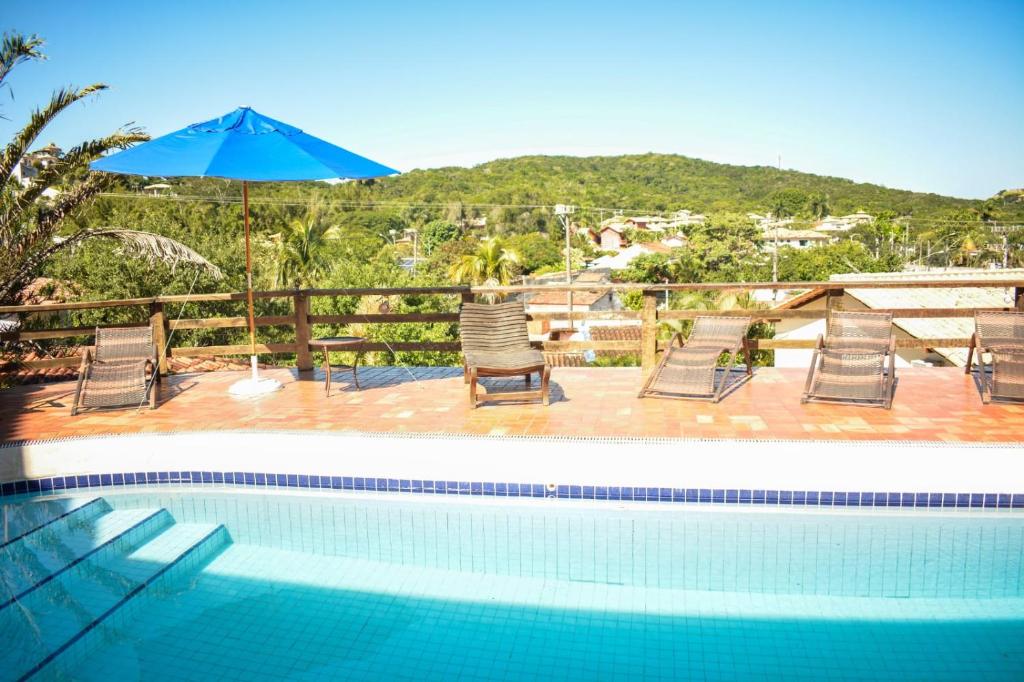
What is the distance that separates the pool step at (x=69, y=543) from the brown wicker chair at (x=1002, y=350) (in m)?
6.34

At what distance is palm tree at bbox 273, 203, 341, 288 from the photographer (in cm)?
3341

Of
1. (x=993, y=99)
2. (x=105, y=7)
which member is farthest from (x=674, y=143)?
(x=105, y=7)

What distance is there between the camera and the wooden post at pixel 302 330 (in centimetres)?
747

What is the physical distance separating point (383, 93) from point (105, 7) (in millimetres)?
19379

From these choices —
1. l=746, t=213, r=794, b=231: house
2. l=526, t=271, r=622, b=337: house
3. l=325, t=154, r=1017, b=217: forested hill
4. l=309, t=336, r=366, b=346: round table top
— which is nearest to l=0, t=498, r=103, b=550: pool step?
l=309, t=336, r=366, b=346: round table top

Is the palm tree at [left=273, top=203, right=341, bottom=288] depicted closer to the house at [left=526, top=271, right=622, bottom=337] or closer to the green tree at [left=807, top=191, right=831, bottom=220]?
the house at [left=526, top=271, right=622, bottom=337]

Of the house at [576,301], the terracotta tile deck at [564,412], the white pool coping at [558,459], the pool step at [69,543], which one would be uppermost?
the terracotta tile deck at [564,412]

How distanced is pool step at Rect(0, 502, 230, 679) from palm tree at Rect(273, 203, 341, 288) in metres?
28.4

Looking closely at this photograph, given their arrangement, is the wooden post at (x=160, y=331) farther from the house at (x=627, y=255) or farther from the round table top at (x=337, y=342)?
the house at (x=627, y=255)

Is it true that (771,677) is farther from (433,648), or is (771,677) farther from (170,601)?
(170,601)

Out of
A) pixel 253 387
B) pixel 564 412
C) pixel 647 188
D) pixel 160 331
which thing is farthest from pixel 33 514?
pixel 647 188

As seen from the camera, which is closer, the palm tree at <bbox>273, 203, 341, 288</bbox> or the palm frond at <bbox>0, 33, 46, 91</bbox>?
the palm frond at <bbox>0, 33, 46, 91</bbox>

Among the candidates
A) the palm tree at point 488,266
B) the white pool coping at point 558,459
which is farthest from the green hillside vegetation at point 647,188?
the white pool coping at point 558,459

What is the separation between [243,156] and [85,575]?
3.20m
